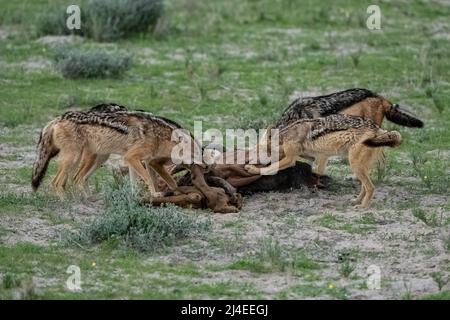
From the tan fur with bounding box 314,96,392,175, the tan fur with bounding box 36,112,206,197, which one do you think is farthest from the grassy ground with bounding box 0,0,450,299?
the tan fur with bounding box 314,96,392,175

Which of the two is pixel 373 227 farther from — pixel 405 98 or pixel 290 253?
pixel 405 98

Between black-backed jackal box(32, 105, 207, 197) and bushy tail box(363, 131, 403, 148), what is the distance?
169 centimetres

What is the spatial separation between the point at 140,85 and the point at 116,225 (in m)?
7.47

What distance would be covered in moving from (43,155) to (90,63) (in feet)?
20.4

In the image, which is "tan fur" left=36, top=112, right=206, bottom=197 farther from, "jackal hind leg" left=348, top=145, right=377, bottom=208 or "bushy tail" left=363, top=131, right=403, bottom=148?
"bushy tail" left=363, top=131, right=403, bottom=148

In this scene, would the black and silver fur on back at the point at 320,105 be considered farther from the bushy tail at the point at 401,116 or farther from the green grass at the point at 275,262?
the green grass at the point at 275,262

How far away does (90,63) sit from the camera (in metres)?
18.0

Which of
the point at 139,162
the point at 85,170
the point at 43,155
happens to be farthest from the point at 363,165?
the point at 43,155

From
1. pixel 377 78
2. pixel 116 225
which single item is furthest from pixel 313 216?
pixel 377 78

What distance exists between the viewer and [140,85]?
17.8 metres

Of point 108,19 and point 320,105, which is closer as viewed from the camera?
point 320,105

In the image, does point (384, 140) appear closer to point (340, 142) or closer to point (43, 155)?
point (340, 142)

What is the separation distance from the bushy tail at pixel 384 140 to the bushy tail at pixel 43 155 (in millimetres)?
3155

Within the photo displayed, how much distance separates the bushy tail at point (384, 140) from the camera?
38.4 feet
